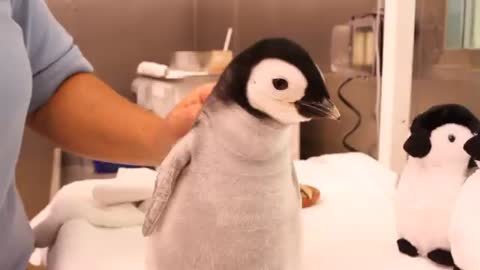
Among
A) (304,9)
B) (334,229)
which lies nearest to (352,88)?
(304,9)

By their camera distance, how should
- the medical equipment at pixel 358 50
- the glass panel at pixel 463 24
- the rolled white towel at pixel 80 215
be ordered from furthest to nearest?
the medical equipment at pixel 358 50
the glass panel at pixel 463 24
the rolled white towel at pixel 80 215

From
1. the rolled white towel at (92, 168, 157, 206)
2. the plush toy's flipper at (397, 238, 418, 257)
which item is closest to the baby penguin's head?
the plush toy's flipper at (397, 238, 418, 257)

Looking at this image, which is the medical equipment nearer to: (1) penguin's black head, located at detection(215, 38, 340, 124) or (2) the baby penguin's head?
(2) the baby penguin's head

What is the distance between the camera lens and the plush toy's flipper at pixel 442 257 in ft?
1.61

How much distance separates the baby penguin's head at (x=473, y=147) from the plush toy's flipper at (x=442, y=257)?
0.27ft

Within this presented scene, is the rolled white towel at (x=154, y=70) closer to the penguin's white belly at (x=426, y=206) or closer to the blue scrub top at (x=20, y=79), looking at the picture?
the blue scrub top at (x=20, y=79)

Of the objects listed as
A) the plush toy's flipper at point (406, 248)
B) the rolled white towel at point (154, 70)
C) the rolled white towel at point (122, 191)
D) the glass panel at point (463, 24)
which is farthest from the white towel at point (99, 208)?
the rolled white towel at point (154, 70)

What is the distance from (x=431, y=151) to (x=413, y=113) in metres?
0.32

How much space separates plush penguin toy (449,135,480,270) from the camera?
0.44 metres

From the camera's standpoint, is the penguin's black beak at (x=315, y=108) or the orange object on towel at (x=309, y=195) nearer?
the penguin's black beak at (x=315, y=108)

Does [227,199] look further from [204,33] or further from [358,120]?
[204,33]

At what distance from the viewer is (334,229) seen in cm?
60

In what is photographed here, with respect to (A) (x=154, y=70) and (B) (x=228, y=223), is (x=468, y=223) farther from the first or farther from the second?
(A) (x=154, y=70)

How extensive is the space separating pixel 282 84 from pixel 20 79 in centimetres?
27
